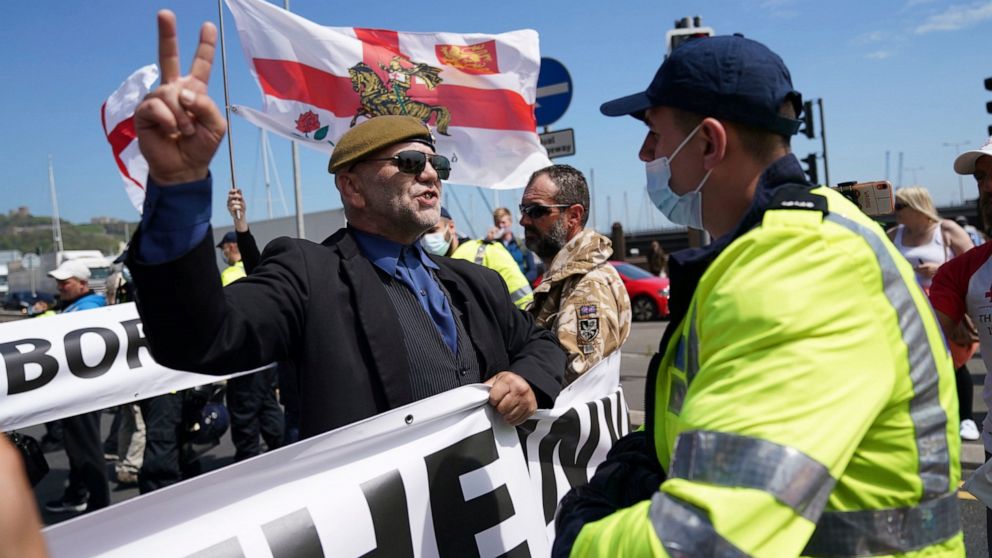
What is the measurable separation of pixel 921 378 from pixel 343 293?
1565mm

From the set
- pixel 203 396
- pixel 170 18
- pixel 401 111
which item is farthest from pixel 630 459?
pixel 203 396

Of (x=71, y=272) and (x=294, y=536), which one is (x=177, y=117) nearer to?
(x=294, y=536)

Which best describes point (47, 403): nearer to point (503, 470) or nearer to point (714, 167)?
point (503, 470)

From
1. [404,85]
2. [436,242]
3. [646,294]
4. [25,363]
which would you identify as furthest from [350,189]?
[646,294]

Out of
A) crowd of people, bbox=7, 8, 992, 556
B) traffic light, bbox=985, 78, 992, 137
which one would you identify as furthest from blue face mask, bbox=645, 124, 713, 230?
traffic light, bbox=985, 78, 992, 137

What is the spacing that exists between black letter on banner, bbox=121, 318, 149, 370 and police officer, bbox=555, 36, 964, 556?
12.1 ft

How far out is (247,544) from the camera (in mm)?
1830

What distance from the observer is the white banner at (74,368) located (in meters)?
3.96

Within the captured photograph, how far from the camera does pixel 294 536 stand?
1914 millimetres

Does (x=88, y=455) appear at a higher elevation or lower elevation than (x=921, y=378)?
lower

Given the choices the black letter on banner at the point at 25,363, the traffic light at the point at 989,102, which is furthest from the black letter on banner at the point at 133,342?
the traffic light at the point at 989,102

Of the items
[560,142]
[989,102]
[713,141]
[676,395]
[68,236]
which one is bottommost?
[676,395]

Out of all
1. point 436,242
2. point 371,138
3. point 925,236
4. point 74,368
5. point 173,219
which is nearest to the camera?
point 173,219

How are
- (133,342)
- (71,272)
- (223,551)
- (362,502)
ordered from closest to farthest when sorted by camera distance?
(223,551)
(362,502)
(133,342)
(71,272)
